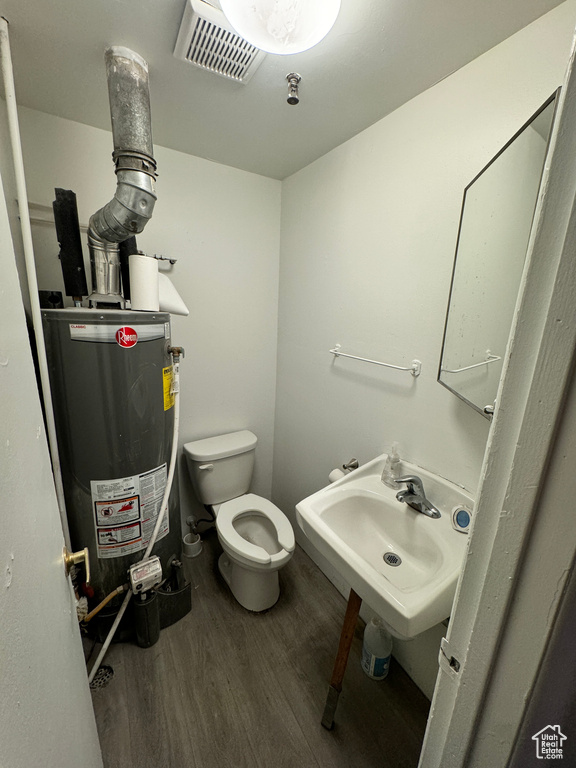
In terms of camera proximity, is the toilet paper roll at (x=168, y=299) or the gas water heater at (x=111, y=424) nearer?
the gas water heater at (x=111, y=424)

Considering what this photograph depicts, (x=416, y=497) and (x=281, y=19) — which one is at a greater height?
(x=281, y=19)

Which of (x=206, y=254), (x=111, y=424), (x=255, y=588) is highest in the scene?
(x=206, y=254)

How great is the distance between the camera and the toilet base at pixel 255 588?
1430mm

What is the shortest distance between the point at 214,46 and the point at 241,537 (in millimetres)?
1916

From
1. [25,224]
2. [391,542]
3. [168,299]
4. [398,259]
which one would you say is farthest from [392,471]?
[25,224]

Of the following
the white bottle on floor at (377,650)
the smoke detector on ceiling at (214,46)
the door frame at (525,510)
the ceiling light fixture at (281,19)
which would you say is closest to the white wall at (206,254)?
the smoke detector on ceiling at (214,46)

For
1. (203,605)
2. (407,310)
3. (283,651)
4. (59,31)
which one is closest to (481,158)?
(407,310)

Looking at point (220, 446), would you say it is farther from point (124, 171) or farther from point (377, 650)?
point (124, 171)

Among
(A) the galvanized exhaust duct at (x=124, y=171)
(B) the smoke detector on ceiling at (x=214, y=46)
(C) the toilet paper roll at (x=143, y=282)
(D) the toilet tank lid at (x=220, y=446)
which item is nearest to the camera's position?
(B) the smoke detector on ceiling at (x=214, y=46)

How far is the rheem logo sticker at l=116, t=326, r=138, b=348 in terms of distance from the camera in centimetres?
106

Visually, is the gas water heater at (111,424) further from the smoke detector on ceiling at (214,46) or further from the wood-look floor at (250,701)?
the smoke detector on ceiling at (214,46)

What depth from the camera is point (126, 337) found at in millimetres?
1068

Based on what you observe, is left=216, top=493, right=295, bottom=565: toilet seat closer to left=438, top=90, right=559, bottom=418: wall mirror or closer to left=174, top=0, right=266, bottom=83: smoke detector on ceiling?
left=438, top=90, right=559, bottom=418: wall mirror

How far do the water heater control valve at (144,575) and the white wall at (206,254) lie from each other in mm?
622
